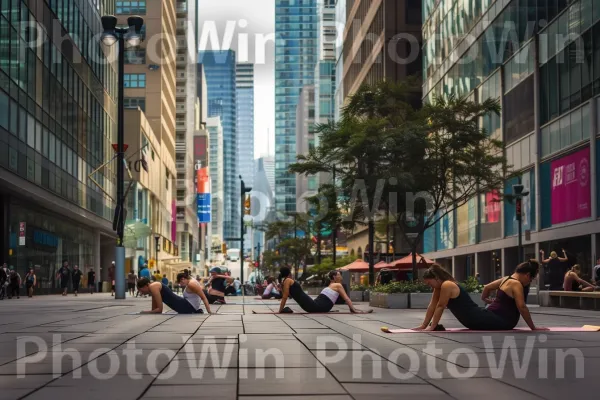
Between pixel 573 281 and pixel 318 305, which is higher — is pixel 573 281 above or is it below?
above

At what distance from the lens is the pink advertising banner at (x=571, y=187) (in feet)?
118

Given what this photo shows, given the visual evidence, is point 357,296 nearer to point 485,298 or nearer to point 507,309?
point 485,298

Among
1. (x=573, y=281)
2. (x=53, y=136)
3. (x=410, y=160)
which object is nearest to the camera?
(x=573, y=281)

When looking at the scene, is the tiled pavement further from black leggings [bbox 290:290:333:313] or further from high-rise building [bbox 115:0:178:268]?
high-rise building [bbox 115:0:178:268]

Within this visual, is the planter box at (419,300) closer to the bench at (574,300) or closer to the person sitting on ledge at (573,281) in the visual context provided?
the bench at (574,300)

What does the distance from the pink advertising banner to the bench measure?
612 cm

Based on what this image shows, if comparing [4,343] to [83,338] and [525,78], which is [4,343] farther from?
[525,78]

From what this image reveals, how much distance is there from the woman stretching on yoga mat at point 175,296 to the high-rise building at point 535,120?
18.0 meters

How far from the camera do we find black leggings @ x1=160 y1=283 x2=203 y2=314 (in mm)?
20797

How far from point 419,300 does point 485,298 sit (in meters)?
15.2

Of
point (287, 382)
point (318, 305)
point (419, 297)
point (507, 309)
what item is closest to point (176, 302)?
point (318, 305)

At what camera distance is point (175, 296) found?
2122 centimetres

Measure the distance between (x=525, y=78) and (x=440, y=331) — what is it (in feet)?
104

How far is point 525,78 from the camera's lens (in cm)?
4353
